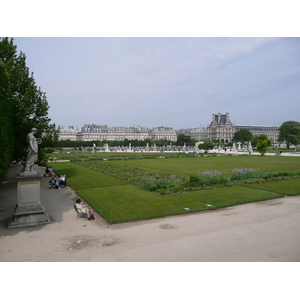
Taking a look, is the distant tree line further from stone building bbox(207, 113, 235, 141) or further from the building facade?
stone building bbox(207, 113, 235, 141)

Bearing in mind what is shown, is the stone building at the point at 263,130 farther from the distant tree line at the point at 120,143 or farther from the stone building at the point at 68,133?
the stone building at the point at 68,133

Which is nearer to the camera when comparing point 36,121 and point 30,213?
point 30,213

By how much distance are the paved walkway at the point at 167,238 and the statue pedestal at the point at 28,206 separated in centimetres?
38

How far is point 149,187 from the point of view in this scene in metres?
15.6

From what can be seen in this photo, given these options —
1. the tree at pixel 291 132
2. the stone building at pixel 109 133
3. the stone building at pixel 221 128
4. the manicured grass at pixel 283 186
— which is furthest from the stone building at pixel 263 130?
the manicured grass at pixel 283 186

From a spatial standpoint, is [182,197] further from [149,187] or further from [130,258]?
[130,258]

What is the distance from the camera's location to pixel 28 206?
10102mm

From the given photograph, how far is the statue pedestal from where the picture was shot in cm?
966

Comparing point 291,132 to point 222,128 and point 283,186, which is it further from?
point 222,128

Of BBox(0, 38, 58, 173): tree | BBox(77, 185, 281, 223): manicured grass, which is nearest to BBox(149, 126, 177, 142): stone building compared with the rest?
BBox(0, 38, 58, 173): tree

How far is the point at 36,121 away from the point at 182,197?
11.8 m

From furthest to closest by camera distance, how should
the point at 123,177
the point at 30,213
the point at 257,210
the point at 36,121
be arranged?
the point at 123,177 < the point at 36,121 < the point at 257,210 < the point at 30,213

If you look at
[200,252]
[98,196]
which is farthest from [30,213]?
[200,252]

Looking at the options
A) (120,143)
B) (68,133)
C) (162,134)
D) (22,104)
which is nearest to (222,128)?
(162,134)
